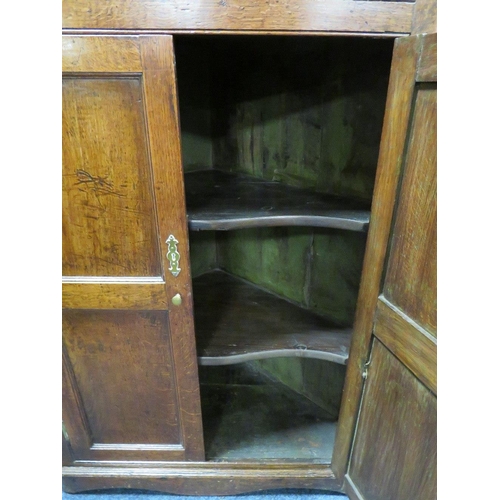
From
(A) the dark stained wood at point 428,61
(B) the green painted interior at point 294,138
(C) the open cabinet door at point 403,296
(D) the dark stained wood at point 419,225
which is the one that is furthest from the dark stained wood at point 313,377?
(A) the dark stained wood at point 428,61

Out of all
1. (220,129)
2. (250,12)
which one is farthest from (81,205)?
(220,129)

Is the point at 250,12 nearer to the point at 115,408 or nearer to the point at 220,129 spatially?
the point at 220,129

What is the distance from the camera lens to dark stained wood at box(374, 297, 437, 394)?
632mm

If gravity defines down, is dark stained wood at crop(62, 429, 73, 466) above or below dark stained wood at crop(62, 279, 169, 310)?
below

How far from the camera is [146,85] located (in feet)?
2.22

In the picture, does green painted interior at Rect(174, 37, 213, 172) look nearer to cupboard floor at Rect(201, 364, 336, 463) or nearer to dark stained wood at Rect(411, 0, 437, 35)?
dark stained wood at Rect(411, 0, 437, 35)

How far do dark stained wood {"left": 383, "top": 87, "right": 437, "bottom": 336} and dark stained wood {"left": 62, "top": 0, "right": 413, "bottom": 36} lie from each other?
159mm

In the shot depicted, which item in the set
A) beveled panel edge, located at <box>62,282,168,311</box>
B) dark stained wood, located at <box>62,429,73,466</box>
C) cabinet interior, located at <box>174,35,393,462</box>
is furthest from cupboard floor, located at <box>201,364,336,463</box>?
beveled panel edge, located at <box>62,282,168,311</box>

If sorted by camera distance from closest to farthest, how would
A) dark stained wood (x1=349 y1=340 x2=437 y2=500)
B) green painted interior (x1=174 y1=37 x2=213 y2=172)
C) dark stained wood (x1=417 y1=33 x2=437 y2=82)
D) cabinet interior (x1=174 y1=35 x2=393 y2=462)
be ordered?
1. dark stained wood (x1=417 y1=33 x2=437 y2=82)
2. dark stained wood (x1=349 y1=340 x2=437 y2=500)
3. cabinet interior (x1=174 y1=35 x2=393 y2=462)
4. green painted interior (x1=174 y1=37 x2=213 y2=172)

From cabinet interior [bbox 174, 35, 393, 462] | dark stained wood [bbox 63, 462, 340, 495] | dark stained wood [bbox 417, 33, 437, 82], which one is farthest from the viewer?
dark stained wood [bbox 63, 462, 340, 495]

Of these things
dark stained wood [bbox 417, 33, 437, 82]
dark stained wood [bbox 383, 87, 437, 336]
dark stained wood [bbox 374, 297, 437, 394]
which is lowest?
dark stained wood [bbox 374, 297, 437, 394]

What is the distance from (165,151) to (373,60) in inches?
21.8

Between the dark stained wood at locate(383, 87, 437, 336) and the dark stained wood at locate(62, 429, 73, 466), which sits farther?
the dark stained wood at locate(62, 429, 73, 466)

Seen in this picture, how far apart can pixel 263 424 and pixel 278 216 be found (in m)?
0.78
